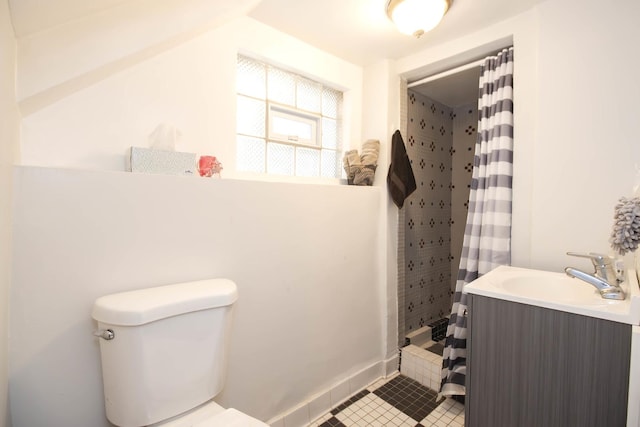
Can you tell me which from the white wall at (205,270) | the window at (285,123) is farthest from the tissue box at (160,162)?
the window at (285,123)

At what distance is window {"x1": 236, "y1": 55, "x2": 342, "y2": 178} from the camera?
162cm

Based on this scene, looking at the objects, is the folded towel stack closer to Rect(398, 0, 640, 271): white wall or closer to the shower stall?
the shower stall

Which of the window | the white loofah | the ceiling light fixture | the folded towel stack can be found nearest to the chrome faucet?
the white loofah

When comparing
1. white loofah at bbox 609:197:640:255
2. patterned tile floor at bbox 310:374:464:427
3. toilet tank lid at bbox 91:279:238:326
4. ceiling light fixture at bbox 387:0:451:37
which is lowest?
patterned tile floor at bbox 310:374:464:427

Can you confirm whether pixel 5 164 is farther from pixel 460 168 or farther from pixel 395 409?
pixel 460 168

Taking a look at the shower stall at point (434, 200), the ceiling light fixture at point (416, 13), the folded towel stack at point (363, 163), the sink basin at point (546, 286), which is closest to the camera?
the sink basin at point (546, 286)

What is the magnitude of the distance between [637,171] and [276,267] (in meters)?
1.60

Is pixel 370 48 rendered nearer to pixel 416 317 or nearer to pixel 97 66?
pixel 97 66

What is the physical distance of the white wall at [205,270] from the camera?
89 cm

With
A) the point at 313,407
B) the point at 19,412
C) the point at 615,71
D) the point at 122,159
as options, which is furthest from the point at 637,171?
the point at 19,412

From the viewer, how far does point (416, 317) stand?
241 cm

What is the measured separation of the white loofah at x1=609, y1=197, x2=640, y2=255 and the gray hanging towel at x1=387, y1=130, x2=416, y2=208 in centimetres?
108

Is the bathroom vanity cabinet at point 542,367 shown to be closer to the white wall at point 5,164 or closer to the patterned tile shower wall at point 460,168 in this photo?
the white wall at point 5,164

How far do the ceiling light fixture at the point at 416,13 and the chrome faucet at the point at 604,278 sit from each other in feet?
3.98
